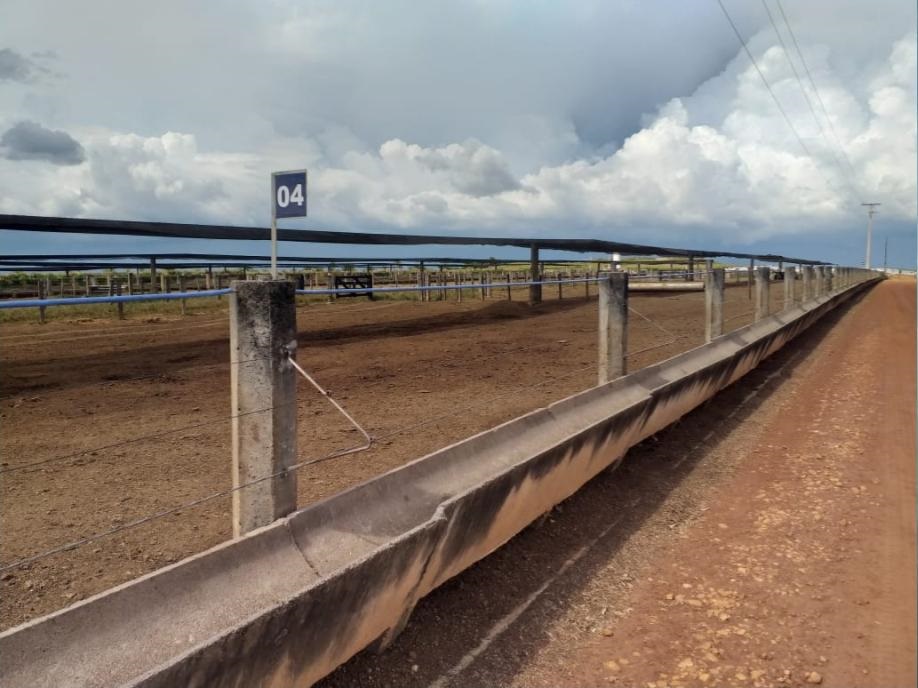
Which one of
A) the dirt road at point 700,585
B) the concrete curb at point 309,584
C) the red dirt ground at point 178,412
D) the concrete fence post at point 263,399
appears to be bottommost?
the dirt road at point 700,585

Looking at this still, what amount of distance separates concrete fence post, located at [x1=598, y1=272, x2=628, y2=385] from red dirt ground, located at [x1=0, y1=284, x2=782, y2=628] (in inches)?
37.6

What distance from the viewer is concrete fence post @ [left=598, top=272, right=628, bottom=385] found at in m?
6.29

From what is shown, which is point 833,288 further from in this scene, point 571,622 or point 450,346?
point 571,622

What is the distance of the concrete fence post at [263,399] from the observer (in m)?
2.95

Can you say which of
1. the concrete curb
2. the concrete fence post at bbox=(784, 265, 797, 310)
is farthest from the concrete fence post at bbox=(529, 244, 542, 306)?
the concrete curb

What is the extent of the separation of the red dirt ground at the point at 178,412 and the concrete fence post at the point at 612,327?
0.96 m

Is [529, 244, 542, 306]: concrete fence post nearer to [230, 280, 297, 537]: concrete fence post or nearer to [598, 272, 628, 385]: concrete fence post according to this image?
[598, 272, 628, 385]: concrete fence post

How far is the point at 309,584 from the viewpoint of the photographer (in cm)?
268

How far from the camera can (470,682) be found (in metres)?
Result: 3.10

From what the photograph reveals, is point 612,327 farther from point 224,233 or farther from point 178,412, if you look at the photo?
point 224,233

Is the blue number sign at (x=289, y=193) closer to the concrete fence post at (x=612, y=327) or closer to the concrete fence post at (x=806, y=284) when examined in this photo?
the concrete fence post at (x=612, y=327)

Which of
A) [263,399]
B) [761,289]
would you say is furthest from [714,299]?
[263,399]

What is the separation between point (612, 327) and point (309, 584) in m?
4.29

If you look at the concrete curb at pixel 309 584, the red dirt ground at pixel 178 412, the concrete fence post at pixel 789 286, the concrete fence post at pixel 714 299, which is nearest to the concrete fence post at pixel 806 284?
the concrete fence post at pixel 789 286
